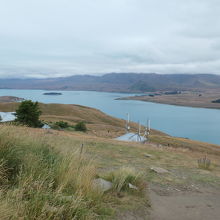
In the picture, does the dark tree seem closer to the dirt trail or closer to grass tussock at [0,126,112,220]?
grass tussock at [0,126,112,220]

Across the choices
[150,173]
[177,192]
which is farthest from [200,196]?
[150,173]

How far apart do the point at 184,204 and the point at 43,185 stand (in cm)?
277

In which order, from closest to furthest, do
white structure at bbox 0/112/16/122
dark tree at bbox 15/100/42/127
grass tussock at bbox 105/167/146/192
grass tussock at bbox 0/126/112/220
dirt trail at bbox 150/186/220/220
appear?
grass tussock at bbox 0/126/112/220 → dirt trail at bbox 150/186/220/220 → grass tussock at bbox 105/167/146/192 → dark tree at bbox 15/100/42/127 → white structure at bbox 0/112/16/122

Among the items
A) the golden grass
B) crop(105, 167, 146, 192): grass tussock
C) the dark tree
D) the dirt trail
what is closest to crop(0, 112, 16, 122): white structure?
the dark tree

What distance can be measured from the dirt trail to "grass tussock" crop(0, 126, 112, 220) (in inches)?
42.6

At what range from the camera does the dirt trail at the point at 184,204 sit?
391 centimetres

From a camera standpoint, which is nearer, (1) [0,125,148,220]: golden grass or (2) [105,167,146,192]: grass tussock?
(1) [0,125,148,220]: golden grass

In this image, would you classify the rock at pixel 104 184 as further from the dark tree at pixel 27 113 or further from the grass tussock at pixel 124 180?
the dark tree at pixel 27 113

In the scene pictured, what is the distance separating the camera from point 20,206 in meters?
2.47

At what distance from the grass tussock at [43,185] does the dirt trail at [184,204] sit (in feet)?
3.55

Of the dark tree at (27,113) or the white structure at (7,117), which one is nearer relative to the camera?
the dark tree at (27,113)

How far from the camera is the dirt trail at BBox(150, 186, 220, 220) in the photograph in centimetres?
391

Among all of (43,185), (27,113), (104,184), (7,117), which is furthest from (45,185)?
(7,117)

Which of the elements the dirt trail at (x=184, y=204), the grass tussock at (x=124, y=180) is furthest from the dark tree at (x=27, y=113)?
the dirt trail at (x=184, y=204)
